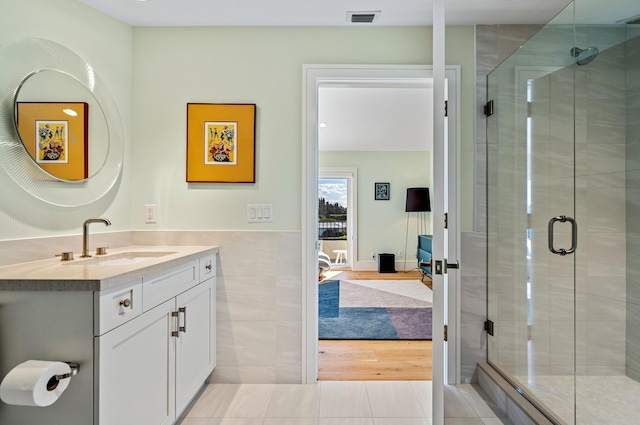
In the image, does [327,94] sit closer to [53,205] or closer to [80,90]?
[80,90]

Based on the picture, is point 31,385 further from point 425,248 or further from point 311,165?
point 425,248

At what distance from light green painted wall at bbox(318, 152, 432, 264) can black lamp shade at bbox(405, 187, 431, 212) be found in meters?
0.21

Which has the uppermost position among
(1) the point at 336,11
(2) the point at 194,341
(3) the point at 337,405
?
(1) the point at 336,11

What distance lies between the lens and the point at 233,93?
236cm

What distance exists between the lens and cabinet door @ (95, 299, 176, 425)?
124 centimetres

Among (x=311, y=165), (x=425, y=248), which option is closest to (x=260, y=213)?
(x=311, y=165)

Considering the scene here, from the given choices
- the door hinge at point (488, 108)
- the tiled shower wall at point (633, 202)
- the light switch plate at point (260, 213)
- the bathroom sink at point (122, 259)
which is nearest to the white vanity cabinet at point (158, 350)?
the bathroom sink at point (122, 259)

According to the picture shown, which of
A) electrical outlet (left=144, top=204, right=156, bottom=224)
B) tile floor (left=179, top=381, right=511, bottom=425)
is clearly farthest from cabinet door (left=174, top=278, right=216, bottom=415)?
electrical outlet (left=144, top=204, right=156, bottom=224)

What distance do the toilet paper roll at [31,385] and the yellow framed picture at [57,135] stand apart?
1071mm

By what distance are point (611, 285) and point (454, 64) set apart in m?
1.58

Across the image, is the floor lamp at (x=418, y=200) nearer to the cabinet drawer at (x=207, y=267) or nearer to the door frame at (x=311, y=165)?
the door frame at (x=311, y=165)

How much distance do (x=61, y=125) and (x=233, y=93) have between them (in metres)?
1.00

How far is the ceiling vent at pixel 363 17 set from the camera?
218 cm

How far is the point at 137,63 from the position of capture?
238 centimetres
